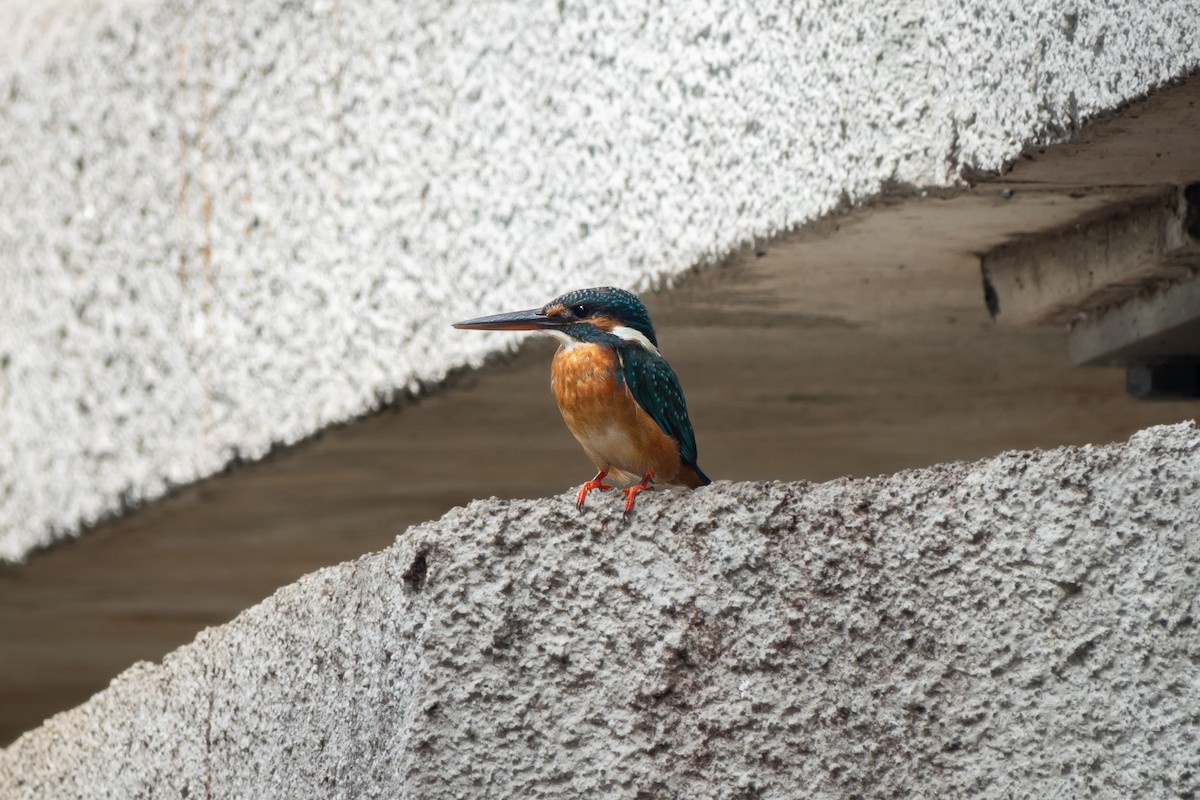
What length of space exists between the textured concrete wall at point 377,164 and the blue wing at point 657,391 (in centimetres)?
55

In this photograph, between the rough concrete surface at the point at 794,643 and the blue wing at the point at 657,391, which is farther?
the blue wing at the point at 657,391

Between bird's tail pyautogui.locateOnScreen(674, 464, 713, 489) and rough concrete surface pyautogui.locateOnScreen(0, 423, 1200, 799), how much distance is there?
2.20 ft

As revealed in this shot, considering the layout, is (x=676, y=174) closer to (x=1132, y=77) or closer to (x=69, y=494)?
(x=1132, y=77)

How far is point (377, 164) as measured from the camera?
4246 millimetres

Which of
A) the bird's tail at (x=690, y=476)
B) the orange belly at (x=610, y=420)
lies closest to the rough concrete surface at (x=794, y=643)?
the orange belly at (x=610, y=420)

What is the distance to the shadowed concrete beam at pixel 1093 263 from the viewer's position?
3.26m

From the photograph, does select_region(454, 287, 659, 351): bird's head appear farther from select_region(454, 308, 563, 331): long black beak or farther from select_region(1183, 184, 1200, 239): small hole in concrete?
select_region(1183, 184, 1200, 239): small hole in concrete

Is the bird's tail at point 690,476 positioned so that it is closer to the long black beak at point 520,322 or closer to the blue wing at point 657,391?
the blue wing at point 657,391

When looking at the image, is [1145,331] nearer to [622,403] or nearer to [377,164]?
[622,403]

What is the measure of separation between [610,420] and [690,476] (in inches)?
9.7

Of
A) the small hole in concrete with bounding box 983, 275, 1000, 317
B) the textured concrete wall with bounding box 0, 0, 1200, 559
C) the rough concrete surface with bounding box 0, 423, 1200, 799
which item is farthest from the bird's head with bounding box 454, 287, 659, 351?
the small hole in concrete with bounding box 983, 275, 1000, 317

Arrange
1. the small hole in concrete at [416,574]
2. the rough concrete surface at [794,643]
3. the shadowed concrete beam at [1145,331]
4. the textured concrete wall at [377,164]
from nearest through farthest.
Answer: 1. the rough concrete surface at [794,643]
2. the small hole in concrete at [416,574]
3. the textured concrete wall at [377,164]
4. the shadowed concrete beam at [1145,331]

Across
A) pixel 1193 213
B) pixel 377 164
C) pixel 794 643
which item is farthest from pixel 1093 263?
pixel 377 164

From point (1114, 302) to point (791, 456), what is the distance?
195cm
